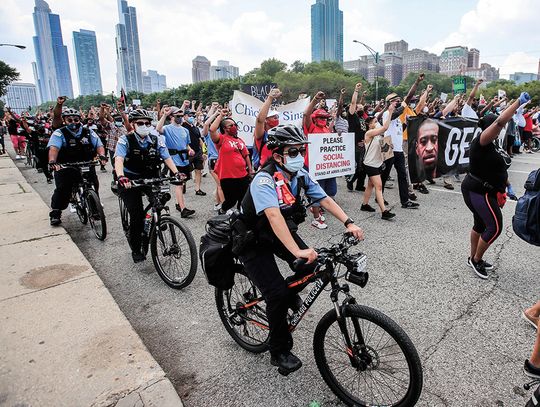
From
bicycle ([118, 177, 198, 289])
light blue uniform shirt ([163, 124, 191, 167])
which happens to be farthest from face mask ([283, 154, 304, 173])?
light blue uniform shirt ([163, 124, 191, 167])

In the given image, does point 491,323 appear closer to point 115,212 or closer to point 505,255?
point 505,255

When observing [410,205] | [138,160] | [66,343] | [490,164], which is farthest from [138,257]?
[410,205]

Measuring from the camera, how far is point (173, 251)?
4.20 m

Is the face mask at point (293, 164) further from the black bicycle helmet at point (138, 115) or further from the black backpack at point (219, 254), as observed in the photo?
Result: the black bicycle helmet at point (138, 115)

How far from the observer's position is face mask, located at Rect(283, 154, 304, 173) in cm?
259

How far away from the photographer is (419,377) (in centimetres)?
207

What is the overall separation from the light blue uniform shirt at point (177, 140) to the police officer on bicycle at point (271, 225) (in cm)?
512

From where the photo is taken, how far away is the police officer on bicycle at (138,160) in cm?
456

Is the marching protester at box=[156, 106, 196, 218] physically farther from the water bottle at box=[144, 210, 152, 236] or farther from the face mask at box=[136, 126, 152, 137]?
the face mask at box=[136, 126, 152, 137]

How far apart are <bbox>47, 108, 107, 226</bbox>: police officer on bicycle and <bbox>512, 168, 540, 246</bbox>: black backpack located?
19.6 feet

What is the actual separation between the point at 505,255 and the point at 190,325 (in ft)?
14.1

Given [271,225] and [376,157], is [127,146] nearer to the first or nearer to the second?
[271,225]

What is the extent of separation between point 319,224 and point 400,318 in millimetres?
2937

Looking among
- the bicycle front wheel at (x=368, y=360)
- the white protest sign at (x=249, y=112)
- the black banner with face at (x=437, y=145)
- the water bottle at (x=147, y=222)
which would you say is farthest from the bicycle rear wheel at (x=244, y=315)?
the black banner with face at (x=437, y=145)
